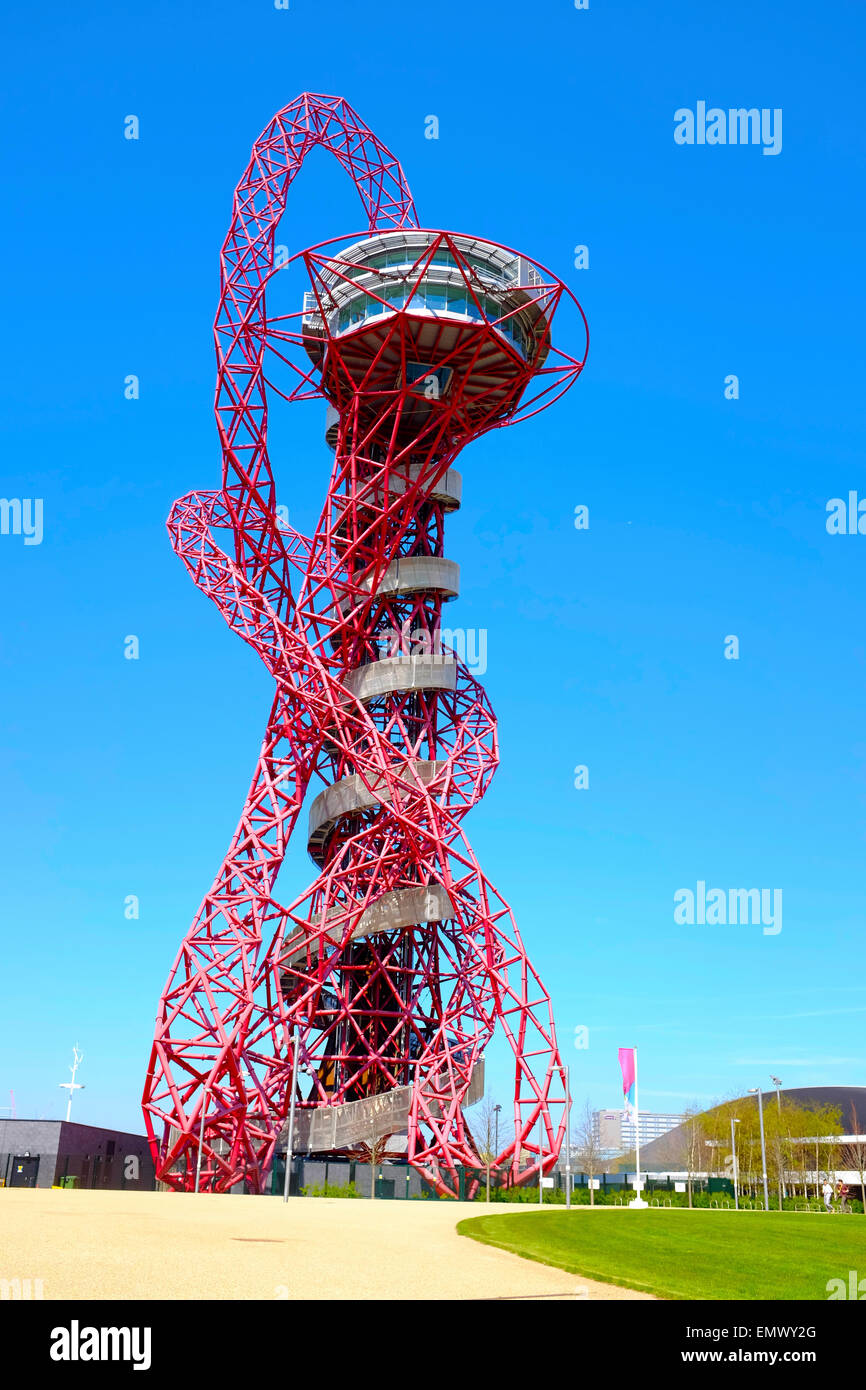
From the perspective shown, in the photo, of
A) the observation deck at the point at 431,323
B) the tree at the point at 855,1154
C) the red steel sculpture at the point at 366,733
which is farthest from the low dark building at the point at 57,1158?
the tree at the point at 855,1154

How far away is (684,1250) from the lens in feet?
66.6

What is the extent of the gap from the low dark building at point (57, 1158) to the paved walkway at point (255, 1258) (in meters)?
14.0

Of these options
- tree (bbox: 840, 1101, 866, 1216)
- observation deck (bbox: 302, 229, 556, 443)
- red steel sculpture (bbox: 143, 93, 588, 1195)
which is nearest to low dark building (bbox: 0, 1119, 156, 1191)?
red steel sculpture (bbox: 143, 93, 588, 1195)

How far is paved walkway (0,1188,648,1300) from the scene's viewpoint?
1212 cm

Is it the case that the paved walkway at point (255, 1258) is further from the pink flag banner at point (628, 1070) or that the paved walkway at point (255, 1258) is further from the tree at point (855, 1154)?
the tree at point (855, 1154)

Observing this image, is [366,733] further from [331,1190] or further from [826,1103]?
[826,1103]

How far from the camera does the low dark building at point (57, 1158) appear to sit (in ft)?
123

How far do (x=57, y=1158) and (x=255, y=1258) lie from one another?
26292 millimetres

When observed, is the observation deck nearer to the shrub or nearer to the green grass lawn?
the shrub

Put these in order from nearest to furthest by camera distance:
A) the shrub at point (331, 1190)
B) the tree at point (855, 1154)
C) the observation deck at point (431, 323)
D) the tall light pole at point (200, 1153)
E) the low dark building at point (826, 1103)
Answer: the shrub at point (331, 1190) → the tall light pole at point (200, 1153) → the observation deck at point (431, 323) → the tree at point (855, 1154) → the low dark building at point (826, 1103)

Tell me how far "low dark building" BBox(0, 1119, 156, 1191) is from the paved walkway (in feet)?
45.9

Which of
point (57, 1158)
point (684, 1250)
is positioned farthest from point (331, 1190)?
point (684, 1250)
